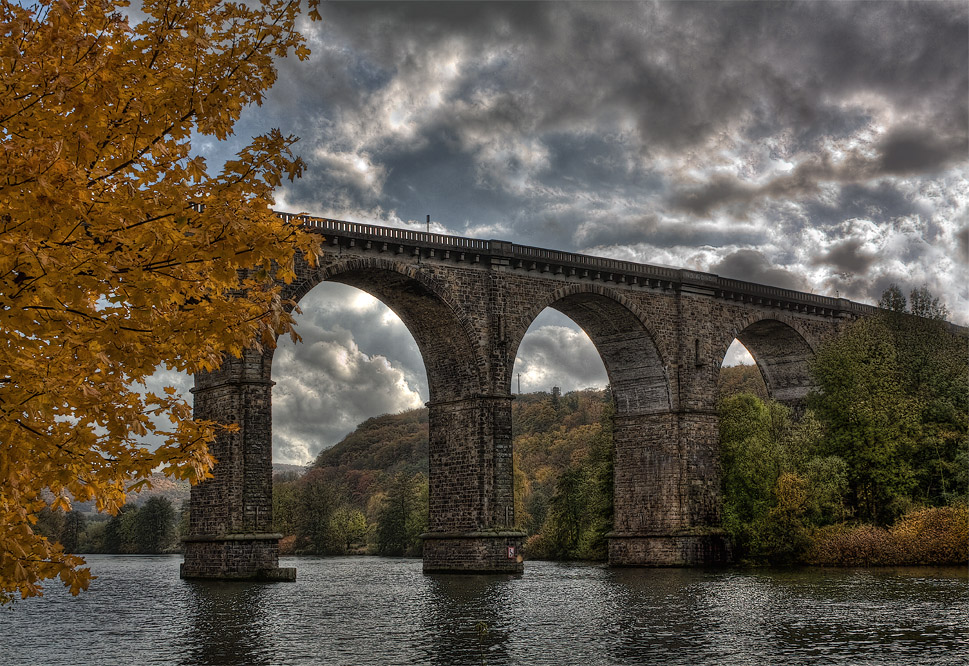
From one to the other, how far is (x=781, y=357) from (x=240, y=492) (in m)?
31.8

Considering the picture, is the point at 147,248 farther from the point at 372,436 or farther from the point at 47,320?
the point at 372,436

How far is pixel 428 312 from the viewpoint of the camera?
38781mm

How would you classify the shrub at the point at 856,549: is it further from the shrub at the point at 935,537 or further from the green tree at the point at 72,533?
the green tree at the point at 72,533

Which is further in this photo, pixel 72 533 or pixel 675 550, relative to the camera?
pixel 72 533

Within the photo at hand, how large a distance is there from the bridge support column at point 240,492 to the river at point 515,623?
1004 mm

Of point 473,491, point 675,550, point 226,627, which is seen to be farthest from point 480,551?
point 226,627

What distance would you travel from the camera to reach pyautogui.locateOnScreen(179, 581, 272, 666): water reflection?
15.1 meters

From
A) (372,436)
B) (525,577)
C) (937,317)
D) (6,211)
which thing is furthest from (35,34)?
(372,436)

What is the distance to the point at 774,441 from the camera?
44250mm

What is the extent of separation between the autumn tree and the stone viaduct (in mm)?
24462

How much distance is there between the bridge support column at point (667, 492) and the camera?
42.2m

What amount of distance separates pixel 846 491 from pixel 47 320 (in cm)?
4208

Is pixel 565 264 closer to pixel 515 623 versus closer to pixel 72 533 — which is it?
pixel 515 623

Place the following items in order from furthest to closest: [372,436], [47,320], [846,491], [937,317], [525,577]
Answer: [372,436] < [937,317] < [846,491] < [525,577] < [47,320]
